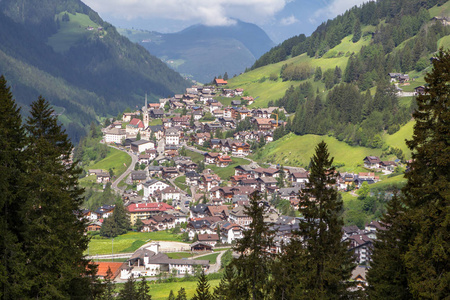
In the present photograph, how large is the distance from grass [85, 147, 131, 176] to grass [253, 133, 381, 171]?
141 ft

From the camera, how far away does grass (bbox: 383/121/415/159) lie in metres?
118

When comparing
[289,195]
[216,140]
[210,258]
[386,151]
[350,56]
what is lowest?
[210,258]

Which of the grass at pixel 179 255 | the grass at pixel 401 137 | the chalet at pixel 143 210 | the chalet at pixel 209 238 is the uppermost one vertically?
the grass at pixel 401 137

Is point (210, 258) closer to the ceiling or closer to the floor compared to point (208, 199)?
closer to the floor

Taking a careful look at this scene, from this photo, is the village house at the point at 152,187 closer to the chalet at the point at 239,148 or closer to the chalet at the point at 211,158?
the chalet at the point at 211,158

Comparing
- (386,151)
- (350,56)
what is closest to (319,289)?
(386,151)

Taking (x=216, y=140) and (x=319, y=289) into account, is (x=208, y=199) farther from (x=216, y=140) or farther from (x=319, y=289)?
(x=319, y=289)

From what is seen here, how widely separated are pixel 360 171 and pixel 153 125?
3502 inches

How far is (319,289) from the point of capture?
76.6 feet

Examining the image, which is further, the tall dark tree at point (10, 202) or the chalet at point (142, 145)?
the chalet at point (142, 145)

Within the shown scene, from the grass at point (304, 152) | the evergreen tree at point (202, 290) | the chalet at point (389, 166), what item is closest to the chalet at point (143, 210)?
the grass at point (304, 152)

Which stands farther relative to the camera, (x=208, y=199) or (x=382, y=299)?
(x=208, y=199)

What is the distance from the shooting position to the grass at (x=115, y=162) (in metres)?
149

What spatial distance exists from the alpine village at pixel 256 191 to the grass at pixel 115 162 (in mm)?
697
